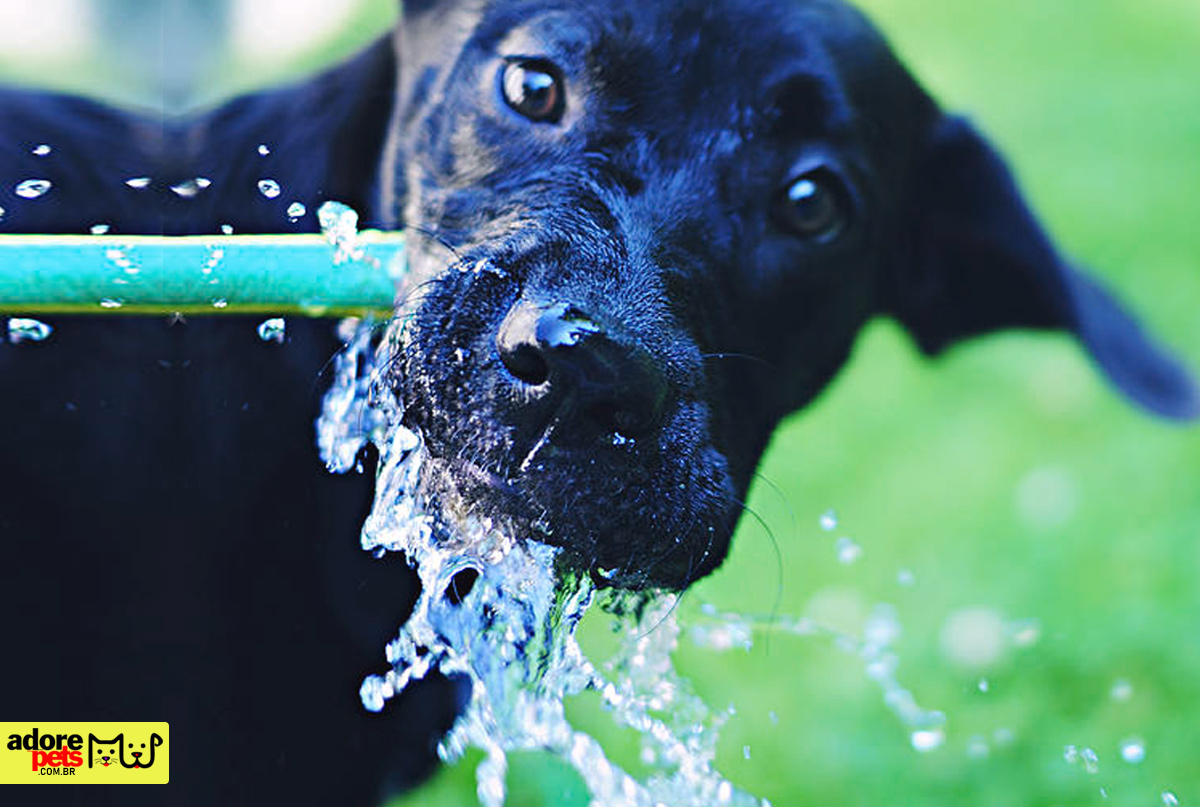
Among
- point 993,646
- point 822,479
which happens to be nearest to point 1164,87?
point 822,479

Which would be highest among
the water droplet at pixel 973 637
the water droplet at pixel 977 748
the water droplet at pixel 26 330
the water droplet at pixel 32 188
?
the water droplet at pixel 32 188

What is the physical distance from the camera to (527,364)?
1.93m

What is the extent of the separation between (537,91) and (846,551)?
2.05 metres

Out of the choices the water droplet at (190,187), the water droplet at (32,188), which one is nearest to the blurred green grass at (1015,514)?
the water droplet at (190,187)

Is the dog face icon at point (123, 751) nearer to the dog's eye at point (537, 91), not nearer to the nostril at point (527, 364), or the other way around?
the nostril at point (527, 364)

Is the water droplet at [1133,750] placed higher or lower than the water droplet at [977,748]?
higher

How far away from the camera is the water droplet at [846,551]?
401cm

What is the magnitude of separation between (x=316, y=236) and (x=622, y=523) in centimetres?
69

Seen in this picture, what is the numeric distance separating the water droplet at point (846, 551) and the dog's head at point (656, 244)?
49.1 inches

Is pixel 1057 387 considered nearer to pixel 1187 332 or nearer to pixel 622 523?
pixel 1187 332

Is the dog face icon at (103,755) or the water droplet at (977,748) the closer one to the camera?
the dog face icon at (103,755)

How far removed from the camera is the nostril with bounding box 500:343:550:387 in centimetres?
191

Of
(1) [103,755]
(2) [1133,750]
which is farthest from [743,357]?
(2) [1133,750]

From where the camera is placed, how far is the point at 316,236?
2197mm
